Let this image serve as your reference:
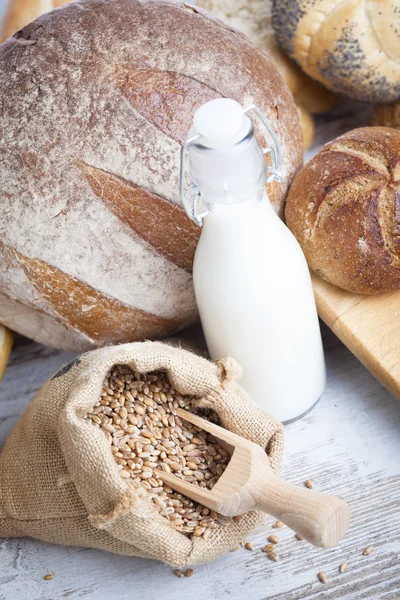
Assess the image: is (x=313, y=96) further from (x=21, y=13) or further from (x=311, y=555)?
(x=311, y=555)

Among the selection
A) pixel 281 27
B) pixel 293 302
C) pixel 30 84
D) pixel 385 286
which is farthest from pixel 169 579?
pixel 281 27

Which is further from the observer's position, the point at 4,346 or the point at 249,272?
the point at 4,346

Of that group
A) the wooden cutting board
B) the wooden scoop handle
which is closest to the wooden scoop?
the wooden scoop handle

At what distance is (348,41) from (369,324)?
598 mm

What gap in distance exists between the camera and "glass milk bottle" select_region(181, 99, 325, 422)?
0.90 metres

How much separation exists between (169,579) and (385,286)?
61 cm

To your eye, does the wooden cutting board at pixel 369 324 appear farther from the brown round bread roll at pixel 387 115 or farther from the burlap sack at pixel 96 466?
the brown round bread roll at pixel 387 115

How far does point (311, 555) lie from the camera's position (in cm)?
109

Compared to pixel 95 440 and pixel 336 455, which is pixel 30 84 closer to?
pixel 95 440

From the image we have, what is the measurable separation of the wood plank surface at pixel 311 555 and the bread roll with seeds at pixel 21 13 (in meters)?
1.07

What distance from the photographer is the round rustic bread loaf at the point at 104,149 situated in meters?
1.16

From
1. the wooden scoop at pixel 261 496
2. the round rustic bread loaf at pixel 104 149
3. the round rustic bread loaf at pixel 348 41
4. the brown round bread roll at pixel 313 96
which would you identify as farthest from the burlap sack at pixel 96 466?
the brown round bread roll at pixel 313 96

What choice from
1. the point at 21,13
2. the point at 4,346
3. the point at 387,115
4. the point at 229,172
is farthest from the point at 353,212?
the point at 21,13

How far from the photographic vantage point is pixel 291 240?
43.6 inches
